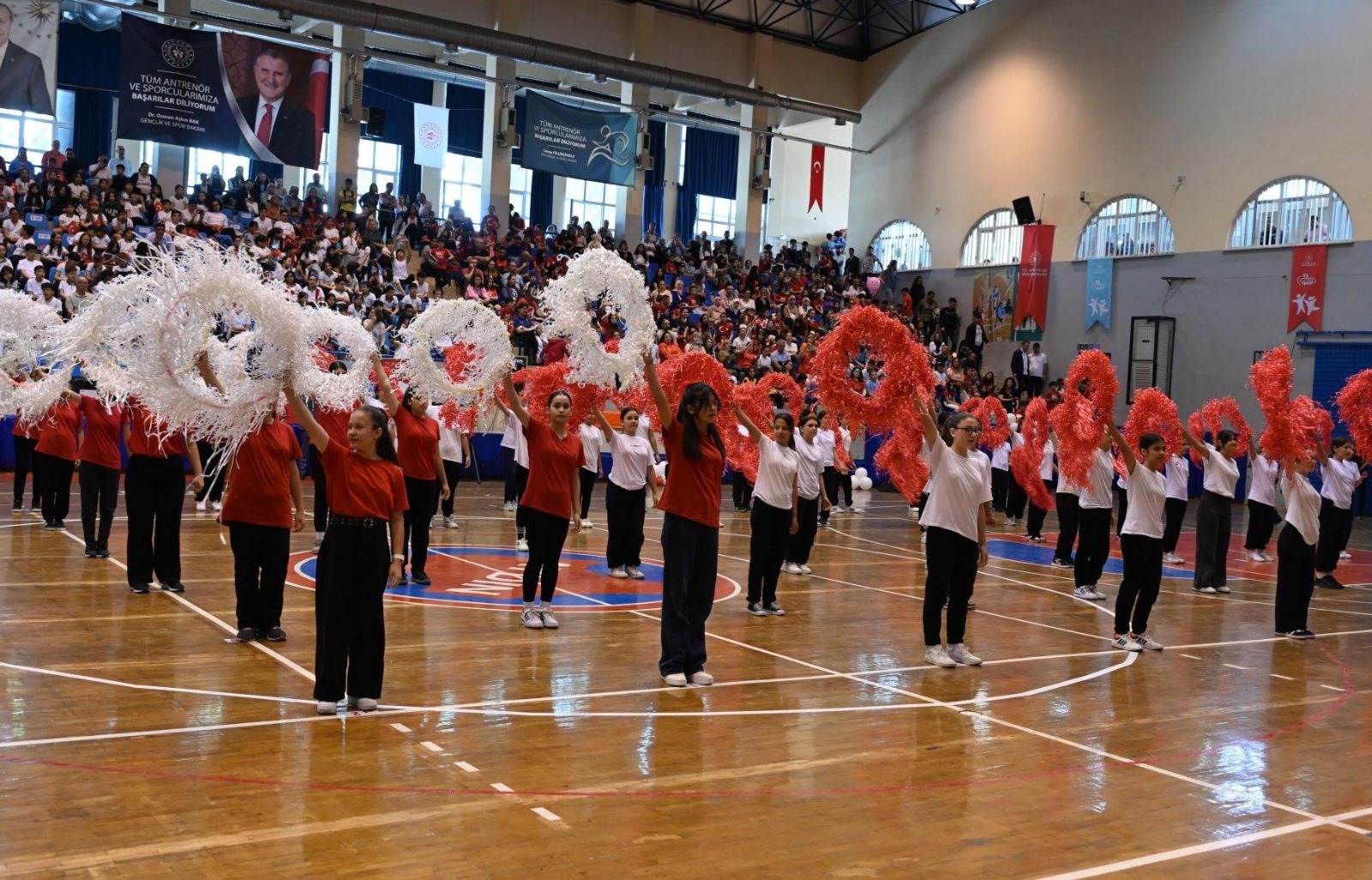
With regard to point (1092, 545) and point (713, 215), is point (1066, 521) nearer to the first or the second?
point (1092, 545)

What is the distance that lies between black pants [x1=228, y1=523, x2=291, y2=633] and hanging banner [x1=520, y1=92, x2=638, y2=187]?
2275cm

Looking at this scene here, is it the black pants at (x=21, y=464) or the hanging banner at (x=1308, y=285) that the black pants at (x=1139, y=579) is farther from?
the hanging banner at (x=1308, y=285)

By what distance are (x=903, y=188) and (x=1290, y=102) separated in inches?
469

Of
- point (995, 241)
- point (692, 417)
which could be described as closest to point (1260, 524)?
point (692, 417)

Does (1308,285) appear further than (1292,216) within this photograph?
No

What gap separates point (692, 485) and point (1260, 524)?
1251 centimetres

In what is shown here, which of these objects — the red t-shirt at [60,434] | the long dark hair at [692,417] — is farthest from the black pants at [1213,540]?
the red t-shirt at [60,434]

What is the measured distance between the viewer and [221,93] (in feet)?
84.4

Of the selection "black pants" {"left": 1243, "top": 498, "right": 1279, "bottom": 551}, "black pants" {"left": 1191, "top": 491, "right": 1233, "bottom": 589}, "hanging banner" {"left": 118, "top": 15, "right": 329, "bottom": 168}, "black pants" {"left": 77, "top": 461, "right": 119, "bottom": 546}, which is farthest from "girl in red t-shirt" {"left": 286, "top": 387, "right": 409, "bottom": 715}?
"hanging banner" {"left": 118, "top": 15, "right": 329, "bottom": 168}

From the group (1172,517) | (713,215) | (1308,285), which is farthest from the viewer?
(713,215)

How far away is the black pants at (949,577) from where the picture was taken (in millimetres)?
8766

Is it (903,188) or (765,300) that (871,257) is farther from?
(765,300)

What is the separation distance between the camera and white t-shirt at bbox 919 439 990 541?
28.5 feet

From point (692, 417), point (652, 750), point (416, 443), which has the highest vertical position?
point (692, 417)
